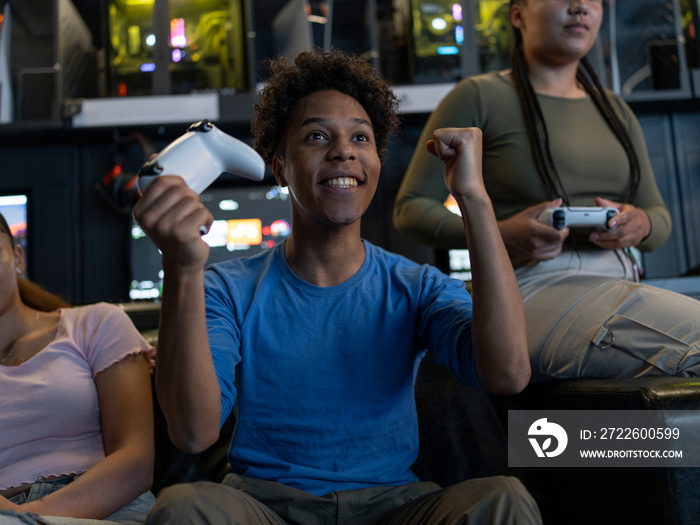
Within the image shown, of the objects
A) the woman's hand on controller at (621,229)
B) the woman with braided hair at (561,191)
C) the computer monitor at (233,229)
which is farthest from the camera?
the computer monitor at (233,229)

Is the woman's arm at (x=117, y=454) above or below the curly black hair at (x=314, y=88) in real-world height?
below

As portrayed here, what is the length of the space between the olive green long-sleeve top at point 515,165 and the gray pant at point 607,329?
0.15 meters

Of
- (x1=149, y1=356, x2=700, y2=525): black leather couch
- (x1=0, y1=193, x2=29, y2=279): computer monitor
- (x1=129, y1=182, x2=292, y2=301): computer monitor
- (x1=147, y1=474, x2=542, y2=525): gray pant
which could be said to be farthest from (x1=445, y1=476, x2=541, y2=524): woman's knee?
(x1=0, y1=193, x2=29, y2=279): computer monitor

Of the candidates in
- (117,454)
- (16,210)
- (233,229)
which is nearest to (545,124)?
(117,454)

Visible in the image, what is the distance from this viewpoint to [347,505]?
36.4 inches

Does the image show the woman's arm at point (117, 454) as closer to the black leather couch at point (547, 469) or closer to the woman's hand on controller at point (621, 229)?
the black leather couch at point (547, 469)

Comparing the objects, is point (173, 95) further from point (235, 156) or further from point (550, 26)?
point (235, 156)

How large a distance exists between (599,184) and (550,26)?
0.32 m

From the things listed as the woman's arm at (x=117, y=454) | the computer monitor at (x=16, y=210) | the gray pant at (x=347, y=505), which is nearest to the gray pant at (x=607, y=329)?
the gray pant at (x=347, y=505)

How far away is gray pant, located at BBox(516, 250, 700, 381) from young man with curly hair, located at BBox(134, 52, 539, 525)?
6.2 inches

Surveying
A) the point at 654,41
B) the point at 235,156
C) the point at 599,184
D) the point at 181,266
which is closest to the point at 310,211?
the point at 235,156

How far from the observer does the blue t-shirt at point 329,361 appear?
3.26 ft

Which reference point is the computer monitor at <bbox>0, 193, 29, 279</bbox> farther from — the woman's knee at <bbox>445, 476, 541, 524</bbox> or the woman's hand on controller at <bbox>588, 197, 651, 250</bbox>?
the woman's knee at <bbox>445, 476, 541, 524</bbox>

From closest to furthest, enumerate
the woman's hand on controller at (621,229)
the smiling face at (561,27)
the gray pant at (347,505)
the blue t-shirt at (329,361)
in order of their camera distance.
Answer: the gray pant at (347,505)
the blue t-shirt at (329,361)
the woman's hand on controller at (621,229)
the smiling face at (561,27)
